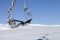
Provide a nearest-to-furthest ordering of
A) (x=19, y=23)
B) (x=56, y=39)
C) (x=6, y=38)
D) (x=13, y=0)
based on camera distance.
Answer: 1. (x=56, y=39)
2. (x=6, y=38)
3. (x=19, y=23)
4. (x=13, y=0)

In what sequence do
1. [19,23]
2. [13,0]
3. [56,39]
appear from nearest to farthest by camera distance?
1. [56,39]
2. [19,23]
3. [13,0]

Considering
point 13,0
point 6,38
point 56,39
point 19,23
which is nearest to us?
point 56,39

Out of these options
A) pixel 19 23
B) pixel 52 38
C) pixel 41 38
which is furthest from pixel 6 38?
pixel 19 23

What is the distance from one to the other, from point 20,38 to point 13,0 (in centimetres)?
363

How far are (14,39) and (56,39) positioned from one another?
0.55m

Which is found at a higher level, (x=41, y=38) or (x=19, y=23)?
(x=19, y=23)

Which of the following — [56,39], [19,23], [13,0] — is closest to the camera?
[56,39]

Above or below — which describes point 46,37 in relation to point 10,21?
below

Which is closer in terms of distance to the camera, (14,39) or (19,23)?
(14,39)

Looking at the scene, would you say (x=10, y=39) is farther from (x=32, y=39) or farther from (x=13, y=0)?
(x=13, y=0)

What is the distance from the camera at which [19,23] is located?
521cm

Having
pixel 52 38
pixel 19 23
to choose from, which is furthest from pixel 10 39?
pixel 19 23

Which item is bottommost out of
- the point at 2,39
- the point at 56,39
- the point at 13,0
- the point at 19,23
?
the point at 56,39

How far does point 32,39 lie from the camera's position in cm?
205
